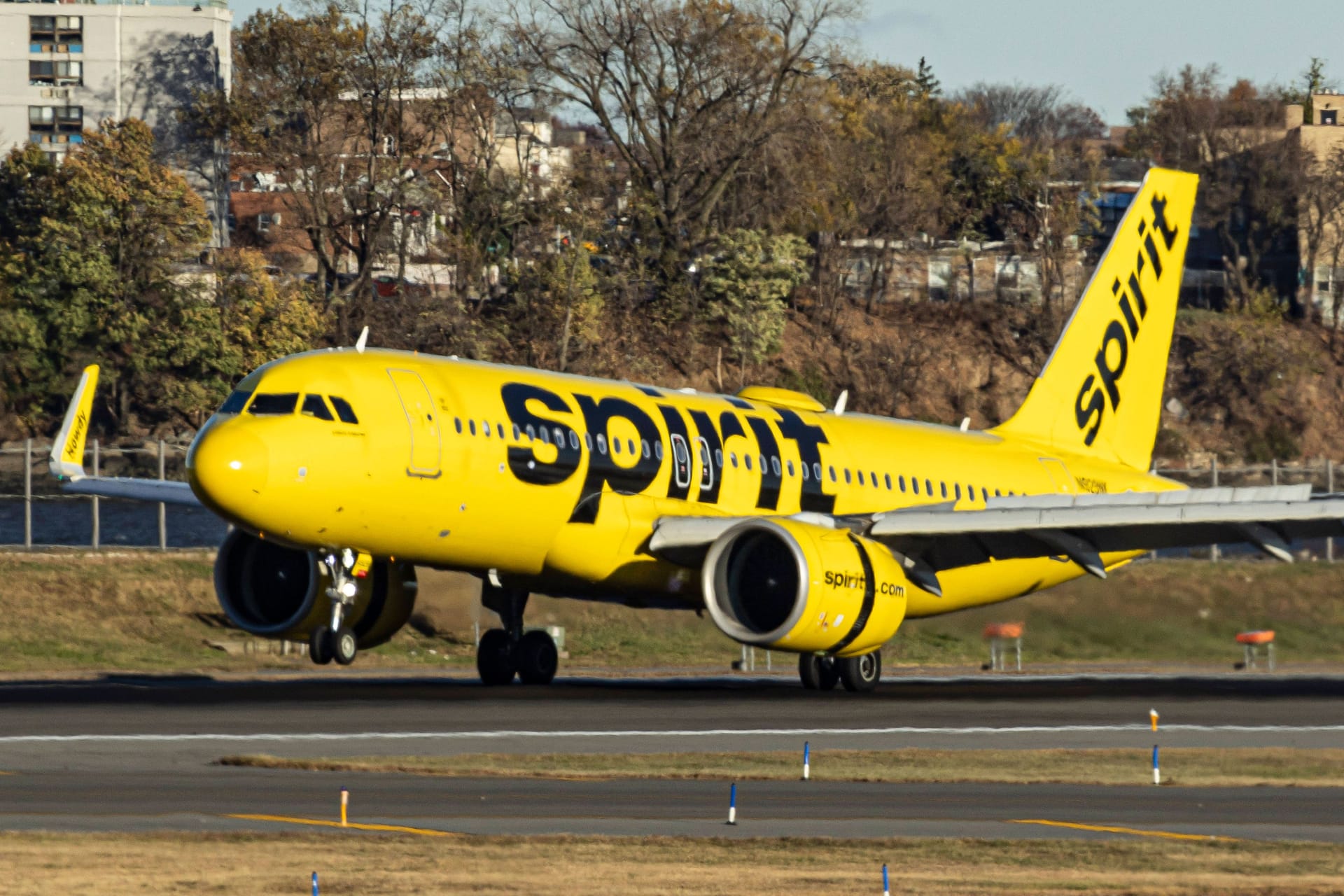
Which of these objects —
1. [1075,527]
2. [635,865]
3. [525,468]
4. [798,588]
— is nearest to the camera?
[635,865]

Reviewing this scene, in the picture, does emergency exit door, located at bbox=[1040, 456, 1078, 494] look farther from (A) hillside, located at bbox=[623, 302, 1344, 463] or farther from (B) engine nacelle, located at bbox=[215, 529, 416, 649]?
(A) hillside, located at bbox=[623, 302, 1344, 463]

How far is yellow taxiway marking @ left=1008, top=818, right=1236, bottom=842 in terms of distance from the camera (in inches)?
723

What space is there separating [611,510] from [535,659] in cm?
425

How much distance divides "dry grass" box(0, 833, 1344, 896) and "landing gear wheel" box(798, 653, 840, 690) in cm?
1846

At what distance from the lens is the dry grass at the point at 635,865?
15.5 meters

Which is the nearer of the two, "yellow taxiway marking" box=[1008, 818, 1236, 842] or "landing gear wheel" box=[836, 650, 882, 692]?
"yellow taxiway marking" box=[1008, 818, 1236, 842]

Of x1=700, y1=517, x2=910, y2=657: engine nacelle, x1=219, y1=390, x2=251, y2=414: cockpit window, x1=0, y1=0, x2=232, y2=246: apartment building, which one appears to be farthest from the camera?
x1=0, y1=0, x2=232, y2=246: apartment building

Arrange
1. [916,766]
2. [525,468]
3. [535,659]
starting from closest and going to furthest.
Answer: [916,766] < [525,468] < [535,659]

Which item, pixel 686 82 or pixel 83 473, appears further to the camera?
pixel 686 82

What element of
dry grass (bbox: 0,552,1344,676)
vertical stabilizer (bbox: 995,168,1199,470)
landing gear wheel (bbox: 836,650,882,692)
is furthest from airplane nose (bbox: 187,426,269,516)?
vertical stabilizer (bbox: 995,168,1199,470)

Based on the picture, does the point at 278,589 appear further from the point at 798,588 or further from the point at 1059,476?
the point at 1059,476

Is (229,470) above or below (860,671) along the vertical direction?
above

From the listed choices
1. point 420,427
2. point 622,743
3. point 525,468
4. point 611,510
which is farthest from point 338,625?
point 622,743

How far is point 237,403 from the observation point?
30500 mm
